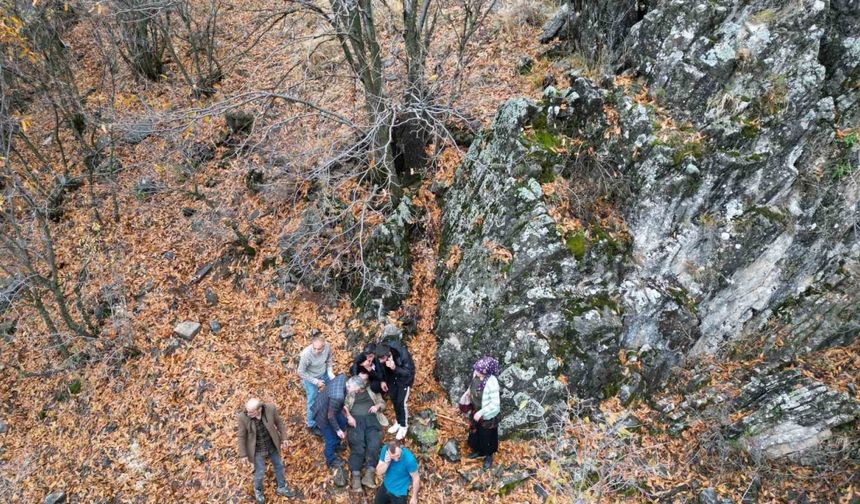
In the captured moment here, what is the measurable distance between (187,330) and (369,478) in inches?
183

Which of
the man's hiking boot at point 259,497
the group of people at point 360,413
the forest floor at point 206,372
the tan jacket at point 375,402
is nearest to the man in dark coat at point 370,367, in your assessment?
the group of people at point 360,413

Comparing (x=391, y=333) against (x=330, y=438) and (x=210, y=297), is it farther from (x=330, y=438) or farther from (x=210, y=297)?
(x=210, y=297)

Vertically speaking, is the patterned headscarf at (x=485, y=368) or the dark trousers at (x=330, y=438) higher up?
the patterned headscarf at (x=485, y=368)

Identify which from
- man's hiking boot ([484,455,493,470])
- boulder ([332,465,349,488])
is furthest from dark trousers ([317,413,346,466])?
man's hiking boot ([484,455,493,470])

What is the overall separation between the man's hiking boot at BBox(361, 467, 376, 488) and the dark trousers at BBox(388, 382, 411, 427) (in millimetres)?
736

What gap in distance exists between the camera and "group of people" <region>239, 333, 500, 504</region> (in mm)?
→ 6109

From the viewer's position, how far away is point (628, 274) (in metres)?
6.99

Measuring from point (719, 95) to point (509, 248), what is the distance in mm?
3813

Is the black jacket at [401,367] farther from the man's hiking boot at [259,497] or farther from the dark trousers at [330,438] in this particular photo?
the man's hiking boot at [259,497]

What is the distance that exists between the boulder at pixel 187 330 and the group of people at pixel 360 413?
3.28 metres

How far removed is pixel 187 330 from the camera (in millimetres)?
8883

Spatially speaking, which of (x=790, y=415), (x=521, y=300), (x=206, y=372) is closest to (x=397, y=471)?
(x=521, y=300)

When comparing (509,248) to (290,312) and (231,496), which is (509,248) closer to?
(290,312)

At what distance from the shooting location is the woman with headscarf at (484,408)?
20.1 feet
